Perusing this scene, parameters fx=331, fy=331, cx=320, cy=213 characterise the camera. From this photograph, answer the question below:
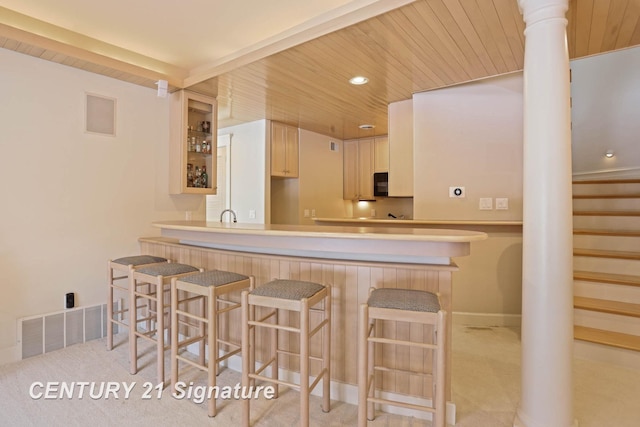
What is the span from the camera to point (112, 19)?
2627 mm

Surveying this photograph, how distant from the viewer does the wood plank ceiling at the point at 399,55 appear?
207 centimetres

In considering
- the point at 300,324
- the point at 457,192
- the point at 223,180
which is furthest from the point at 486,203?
the point at 223,180

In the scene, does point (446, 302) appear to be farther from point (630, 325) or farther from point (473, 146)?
point (473, 146)

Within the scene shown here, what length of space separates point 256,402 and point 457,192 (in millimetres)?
2673

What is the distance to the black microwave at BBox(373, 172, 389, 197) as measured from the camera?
5.36m

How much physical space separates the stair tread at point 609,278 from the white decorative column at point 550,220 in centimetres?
142

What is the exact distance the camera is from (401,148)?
401 cm

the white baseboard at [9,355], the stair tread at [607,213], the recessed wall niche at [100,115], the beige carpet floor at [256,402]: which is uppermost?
the recessed wall niche at [100,115]

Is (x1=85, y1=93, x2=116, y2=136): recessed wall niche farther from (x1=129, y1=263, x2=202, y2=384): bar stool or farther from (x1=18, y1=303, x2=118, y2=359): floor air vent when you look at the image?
(x1=18, y1=303, x2=118, y2=359): floor air vent

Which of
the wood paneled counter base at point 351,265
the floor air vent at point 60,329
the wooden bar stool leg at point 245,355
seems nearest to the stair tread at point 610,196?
the wood paneled counter base at point 351,265

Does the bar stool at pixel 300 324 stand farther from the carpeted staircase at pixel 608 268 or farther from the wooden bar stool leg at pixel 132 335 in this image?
the carpeted staircase at pixel 608 268

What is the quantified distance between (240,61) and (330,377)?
8.40 feet

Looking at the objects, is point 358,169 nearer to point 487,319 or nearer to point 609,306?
point 487,319

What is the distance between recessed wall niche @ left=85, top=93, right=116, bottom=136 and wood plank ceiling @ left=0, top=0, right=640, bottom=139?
244mm
